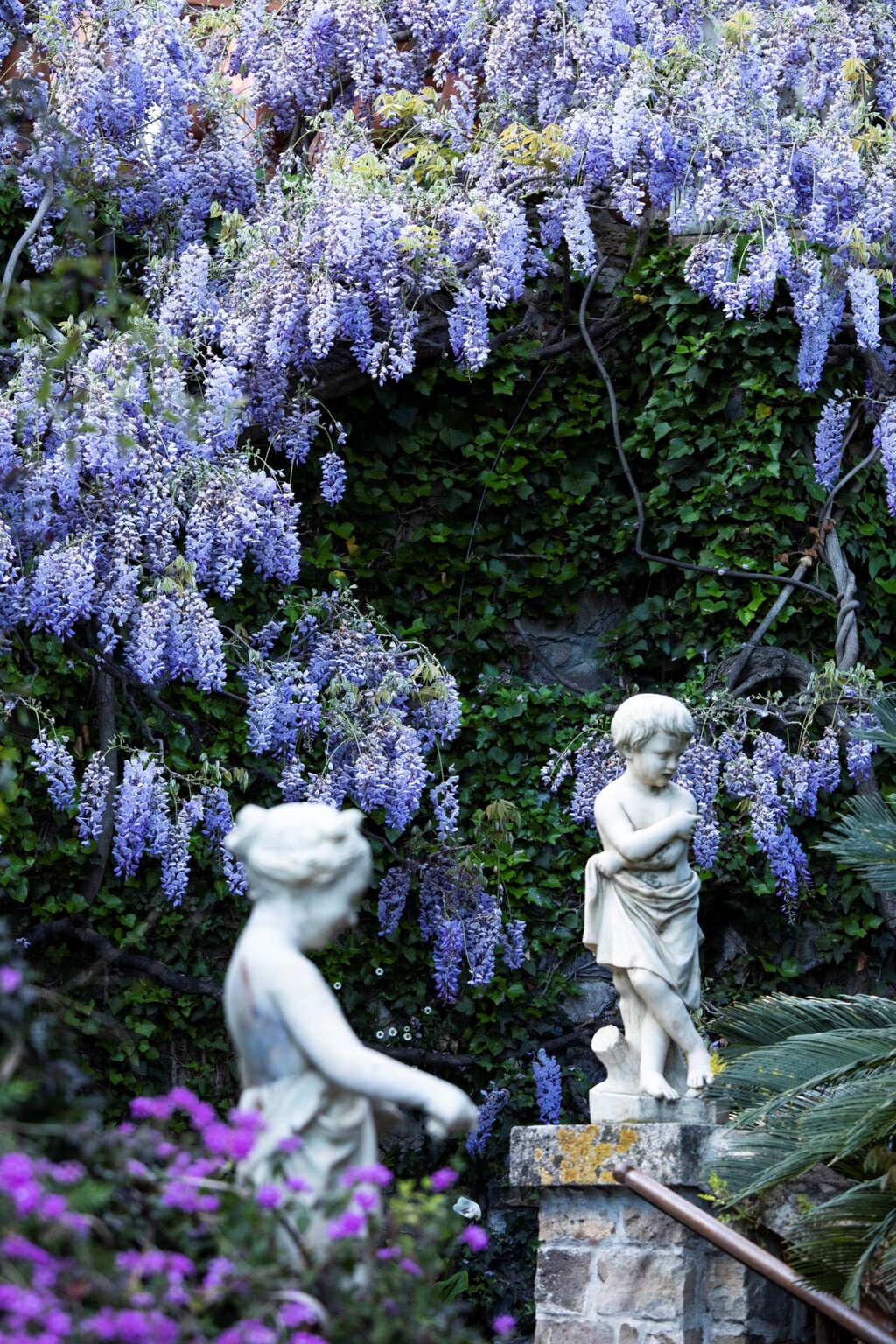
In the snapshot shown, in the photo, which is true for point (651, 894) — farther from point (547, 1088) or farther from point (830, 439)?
point (830, 439)

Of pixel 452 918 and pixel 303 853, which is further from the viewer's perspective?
pixel 452 918

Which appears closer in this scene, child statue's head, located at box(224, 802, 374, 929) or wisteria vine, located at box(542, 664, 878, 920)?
child statue's head, located at box(224, 802, 374, 929)

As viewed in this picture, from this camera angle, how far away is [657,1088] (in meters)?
4.70

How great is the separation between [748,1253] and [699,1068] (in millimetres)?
870

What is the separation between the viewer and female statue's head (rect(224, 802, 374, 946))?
2688mm

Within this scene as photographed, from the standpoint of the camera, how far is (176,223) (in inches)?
283

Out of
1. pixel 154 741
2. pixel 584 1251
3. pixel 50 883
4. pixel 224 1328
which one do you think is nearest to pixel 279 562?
pixel 154 741

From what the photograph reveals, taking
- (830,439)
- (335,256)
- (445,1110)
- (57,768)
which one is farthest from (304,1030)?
(830,439)

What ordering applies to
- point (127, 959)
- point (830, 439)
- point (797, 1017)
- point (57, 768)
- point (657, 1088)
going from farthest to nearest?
point (830, 439), point (127, 959), point (57, 768), point (797, 1017), point (657, 1088)

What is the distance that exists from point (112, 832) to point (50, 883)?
27cm

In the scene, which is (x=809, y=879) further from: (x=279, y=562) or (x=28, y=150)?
(x=28, y=150)

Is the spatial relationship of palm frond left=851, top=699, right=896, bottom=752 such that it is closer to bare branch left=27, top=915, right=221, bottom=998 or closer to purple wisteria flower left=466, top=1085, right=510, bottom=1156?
purple wisteria flower left=466, top=1085, right=510, bottom=1156

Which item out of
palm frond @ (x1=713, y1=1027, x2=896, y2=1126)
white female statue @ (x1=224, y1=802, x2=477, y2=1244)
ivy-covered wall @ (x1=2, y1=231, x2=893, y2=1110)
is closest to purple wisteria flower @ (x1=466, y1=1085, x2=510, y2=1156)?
ivy-covered wall @ (x1=2, y1=231, x2=893, y2=1110)

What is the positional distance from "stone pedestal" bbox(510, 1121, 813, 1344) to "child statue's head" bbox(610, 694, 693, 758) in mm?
945
